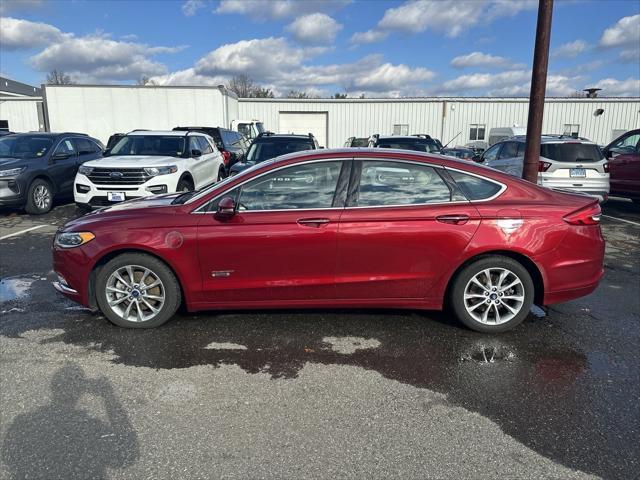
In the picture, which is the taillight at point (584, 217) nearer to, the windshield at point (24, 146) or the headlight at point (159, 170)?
the headlight at point (159, 170)

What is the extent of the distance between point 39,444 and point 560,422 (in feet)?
10.1

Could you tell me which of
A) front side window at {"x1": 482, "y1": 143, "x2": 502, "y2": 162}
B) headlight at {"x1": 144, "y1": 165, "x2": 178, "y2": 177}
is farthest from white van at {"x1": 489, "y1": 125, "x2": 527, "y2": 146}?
headlight at {"x1": 144, "y1": 165, "x2": 178, "y2": 177}

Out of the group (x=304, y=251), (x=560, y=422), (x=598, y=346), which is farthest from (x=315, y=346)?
(x=598, y=346)

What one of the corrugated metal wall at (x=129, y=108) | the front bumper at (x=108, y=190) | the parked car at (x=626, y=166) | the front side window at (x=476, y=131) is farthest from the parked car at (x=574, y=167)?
the front side window at (x=476, y=131)

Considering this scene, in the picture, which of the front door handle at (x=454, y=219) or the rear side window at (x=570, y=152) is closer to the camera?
the front door handle at (x=454, y=219)

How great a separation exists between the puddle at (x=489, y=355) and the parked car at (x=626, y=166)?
917 cm

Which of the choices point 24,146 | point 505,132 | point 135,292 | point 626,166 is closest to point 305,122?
point 505,132

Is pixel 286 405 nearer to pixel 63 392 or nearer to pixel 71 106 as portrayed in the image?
pixel 63 392

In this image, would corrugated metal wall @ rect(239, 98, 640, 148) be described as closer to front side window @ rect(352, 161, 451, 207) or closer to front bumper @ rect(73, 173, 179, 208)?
front bumper @ rect(73, 173, 179, 208)

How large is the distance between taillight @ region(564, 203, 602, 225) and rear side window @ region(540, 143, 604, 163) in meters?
6.44

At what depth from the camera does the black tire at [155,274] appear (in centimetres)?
405

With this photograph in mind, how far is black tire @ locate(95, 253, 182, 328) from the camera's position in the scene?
405 cm

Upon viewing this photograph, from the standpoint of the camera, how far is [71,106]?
821 inches

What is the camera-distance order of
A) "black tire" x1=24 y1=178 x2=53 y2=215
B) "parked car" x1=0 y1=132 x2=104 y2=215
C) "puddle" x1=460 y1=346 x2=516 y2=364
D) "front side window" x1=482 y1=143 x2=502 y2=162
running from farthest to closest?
"front side window" x1=482 y1=143 x2=502 y2=162
"black tire" x1=24 y1=178 x2=53 y2=215
"parked car" x1=0 y1=132 x2=104 y2=215
"puddle" x1=460 y1=346 x2=516 y2=364
